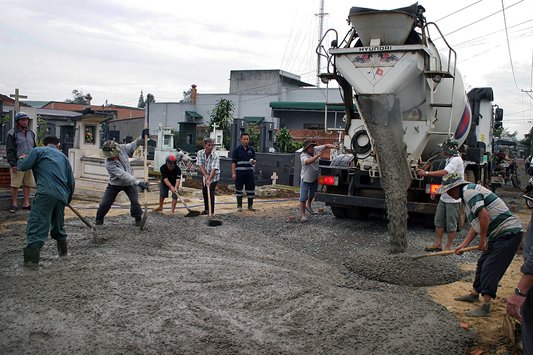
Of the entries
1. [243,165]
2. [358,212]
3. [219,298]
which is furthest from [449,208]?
[243,165]

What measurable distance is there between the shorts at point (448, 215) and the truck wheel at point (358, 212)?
2172mm

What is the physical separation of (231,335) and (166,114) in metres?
33.6

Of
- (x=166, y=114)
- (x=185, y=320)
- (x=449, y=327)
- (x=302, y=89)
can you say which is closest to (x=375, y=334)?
(x=449, y=327)

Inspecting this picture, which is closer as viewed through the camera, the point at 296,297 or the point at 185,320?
the point at 185,320

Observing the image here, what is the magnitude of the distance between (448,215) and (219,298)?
363cm

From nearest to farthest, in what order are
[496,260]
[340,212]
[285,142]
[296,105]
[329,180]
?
[496,260] < [329,180] < [340,212] < [285,142] < [296,105]

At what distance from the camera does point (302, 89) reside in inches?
1298

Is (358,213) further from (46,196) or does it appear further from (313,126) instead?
(313,126)

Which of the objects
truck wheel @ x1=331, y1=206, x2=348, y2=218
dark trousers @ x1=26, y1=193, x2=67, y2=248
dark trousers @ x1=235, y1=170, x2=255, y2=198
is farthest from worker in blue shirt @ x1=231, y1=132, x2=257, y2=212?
dark trousers @ x1=26, y1=193, x2=67, y2=248

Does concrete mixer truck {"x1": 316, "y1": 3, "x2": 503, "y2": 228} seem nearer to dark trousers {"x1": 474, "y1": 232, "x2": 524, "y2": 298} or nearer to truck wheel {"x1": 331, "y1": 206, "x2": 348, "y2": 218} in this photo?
truck wheel {"x1": 331, "y1": 206, "x2": 348, "y2": 218}

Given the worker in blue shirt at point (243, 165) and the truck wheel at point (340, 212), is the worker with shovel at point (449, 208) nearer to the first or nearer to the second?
the truck wheel at point (340, 212)

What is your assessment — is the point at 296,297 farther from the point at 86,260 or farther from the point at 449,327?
the point at 86,260

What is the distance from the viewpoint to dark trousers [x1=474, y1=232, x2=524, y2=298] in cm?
371

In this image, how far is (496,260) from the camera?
12.4ft
